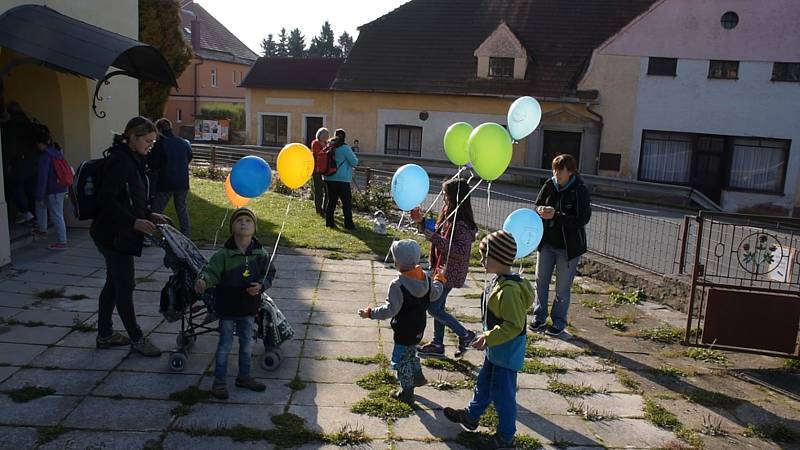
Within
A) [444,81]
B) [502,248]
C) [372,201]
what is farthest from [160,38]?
[502,248]

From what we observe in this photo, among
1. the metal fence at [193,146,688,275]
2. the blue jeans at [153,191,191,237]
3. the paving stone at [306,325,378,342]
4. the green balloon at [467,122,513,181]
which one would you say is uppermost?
the green balloon at [467,122,513,181]

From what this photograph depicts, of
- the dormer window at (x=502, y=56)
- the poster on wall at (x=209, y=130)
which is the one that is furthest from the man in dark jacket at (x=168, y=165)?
the poster on wall at (x=209, y=130)

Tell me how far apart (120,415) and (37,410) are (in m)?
0.57

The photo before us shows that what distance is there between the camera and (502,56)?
86.1ft

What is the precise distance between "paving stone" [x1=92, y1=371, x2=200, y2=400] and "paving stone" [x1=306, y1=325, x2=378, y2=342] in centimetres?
141

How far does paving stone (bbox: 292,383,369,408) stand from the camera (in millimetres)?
4953

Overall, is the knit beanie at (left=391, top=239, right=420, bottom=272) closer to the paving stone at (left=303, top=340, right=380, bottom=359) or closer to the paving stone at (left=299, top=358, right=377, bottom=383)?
the paving stone at (left=299, top=358, right=377, bottom=383)

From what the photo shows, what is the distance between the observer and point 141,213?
5.45 metres

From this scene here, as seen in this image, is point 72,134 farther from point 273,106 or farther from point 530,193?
point 273,106

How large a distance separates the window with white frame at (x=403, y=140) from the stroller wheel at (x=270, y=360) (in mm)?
22452

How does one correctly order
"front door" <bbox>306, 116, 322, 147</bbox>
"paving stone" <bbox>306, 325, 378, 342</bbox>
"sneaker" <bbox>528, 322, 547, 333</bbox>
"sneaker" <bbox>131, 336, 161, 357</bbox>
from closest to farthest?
1. "sneaker" <bbox>131, 336, 161, 357</bbox>
2. "paving stone" <bbox>306, 325, 378, 342</bbox>
3. "sneaker" <bbox>528, 322, 547, 333</bbox>
4. "front door" <bbox>306, 116, 322, 147</bbox>

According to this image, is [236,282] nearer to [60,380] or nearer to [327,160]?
[60,380]

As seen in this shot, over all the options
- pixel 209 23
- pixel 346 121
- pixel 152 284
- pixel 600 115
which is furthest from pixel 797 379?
pixel 209 23

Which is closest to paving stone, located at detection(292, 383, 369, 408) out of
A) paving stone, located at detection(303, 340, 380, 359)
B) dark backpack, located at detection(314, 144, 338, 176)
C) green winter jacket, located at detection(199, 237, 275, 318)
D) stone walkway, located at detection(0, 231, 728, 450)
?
stone walkway, located at detection(0, 231, 728, 450)
